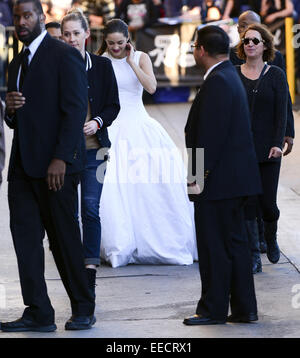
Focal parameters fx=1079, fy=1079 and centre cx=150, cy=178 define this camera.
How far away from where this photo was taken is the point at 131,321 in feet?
21.7

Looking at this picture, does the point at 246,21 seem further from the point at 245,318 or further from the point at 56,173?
the point at 56,173

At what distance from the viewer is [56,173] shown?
19.6 feet

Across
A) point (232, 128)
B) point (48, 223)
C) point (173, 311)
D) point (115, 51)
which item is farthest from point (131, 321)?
point (115, 51)

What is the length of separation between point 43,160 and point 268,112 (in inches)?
91.9

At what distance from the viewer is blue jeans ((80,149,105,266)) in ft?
23.6

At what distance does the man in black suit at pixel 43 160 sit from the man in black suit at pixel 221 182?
2.30 ft

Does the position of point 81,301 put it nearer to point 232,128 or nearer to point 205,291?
point 205,291

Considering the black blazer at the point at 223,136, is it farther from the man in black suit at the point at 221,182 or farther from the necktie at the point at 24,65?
the necktie at the point at 24,65

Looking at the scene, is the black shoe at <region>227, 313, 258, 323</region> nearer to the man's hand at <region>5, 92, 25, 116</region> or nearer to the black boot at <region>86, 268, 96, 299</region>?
the black boot at <region>86, 268, 96, 299</region>

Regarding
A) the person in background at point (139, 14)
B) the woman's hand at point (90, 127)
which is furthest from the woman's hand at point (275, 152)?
the person in background at point (139, 14)

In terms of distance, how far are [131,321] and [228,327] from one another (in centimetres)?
62

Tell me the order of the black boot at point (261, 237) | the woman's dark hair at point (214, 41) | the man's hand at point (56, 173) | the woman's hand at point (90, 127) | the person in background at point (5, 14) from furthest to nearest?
1. the person in background at point (5, 14)
2. the black boot at point (261, 237)
3. the woman's hand at point (90, 127)
4. the woman's dark hair at point (214, 41)
5. the man's hand at point (56, 173)

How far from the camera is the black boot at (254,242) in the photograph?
7871mm
